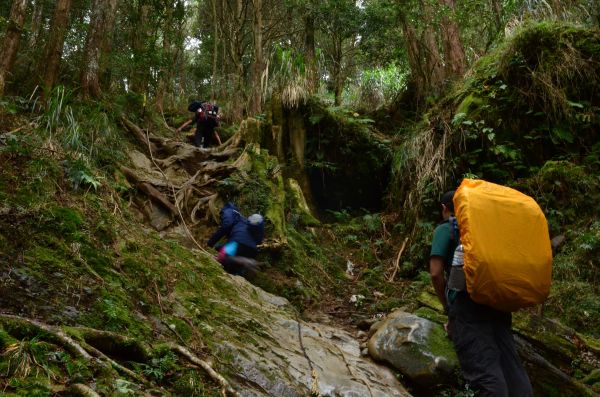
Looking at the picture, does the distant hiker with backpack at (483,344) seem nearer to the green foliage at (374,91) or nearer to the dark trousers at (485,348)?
the dark trousers at (485,348)

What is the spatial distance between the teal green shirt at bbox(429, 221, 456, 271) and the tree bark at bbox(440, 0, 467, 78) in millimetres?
7657

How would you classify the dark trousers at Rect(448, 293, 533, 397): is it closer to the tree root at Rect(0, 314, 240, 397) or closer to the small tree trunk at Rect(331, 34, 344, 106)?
the tree root at Rect(0, 314, 240, 397)

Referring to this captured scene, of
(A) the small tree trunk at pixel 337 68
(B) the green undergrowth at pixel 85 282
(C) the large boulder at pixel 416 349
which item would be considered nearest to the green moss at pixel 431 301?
(C) the large boulder at pixel 416 349

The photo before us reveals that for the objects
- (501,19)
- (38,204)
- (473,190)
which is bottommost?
(38,204)

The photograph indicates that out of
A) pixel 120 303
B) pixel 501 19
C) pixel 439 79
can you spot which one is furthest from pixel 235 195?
pixel 501 19

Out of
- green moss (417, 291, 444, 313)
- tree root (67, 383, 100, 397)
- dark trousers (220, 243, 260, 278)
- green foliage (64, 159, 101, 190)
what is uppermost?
green foliage (64, 159, 101, 190)

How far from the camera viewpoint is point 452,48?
1012 cm

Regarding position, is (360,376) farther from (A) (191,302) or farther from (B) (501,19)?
(B) (501,19)

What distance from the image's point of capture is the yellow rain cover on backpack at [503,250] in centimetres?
268

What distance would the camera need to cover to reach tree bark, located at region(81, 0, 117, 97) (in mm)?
6980

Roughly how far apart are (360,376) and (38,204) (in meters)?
2.85

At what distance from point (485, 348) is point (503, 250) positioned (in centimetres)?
65

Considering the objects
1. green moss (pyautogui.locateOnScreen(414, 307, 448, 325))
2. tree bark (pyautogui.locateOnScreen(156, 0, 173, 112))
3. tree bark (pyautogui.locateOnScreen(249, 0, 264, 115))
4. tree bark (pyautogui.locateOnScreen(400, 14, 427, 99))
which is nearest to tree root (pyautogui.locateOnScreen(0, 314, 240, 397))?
green moss (pyautogui.locateOnScreen(414, 307, 448, 325))

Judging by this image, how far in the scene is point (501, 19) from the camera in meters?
9.77
